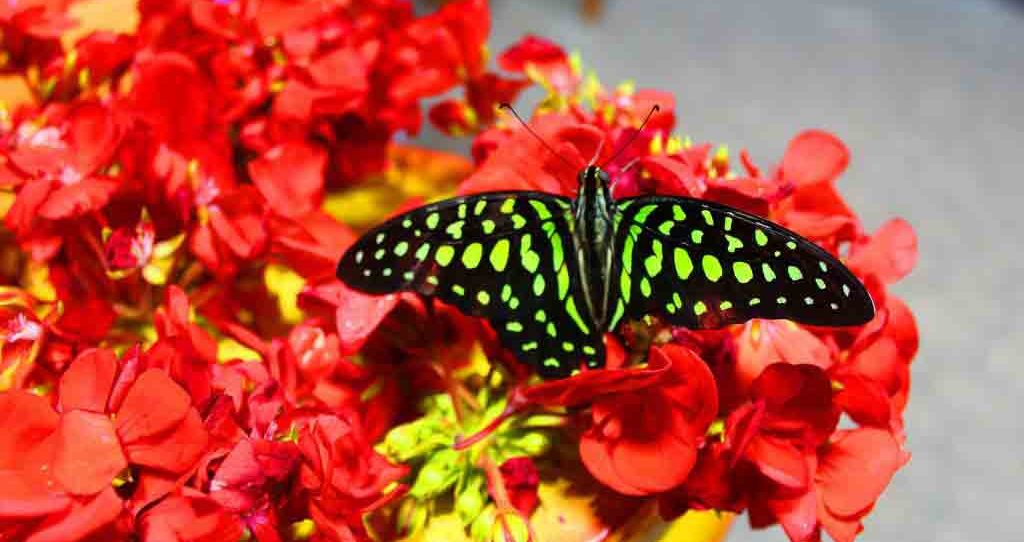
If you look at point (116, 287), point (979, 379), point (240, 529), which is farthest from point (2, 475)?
point (979, 379)

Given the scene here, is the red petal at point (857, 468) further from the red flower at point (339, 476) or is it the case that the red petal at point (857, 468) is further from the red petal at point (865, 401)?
the red flower at point (339, 476)

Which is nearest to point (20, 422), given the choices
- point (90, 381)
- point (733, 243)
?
point (90, 381)

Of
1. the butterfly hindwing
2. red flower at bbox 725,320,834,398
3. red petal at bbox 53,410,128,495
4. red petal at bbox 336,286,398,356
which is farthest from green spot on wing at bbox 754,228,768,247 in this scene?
red petal at bbox 53,410,128,495

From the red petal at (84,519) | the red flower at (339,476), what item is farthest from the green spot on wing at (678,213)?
the red petal at (84,519)

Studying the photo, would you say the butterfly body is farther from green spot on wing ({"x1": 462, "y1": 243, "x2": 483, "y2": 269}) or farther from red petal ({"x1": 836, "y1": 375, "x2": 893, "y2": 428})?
red petal ({"x1": 836, "y1": 375, "x2": 893, "y2": 428})

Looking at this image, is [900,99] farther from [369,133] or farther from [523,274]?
[523,274]

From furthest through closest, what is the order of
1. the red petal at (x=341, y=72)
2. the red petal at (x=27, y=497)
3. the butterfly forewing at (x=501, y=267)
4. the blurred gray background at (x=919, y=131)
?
the blurred gray background at (x=919, y=131) < the red petal at (x=341, y=72) < the butterfly forewing at (x=501, y=267) < the red petal at (x=27, y=497)
